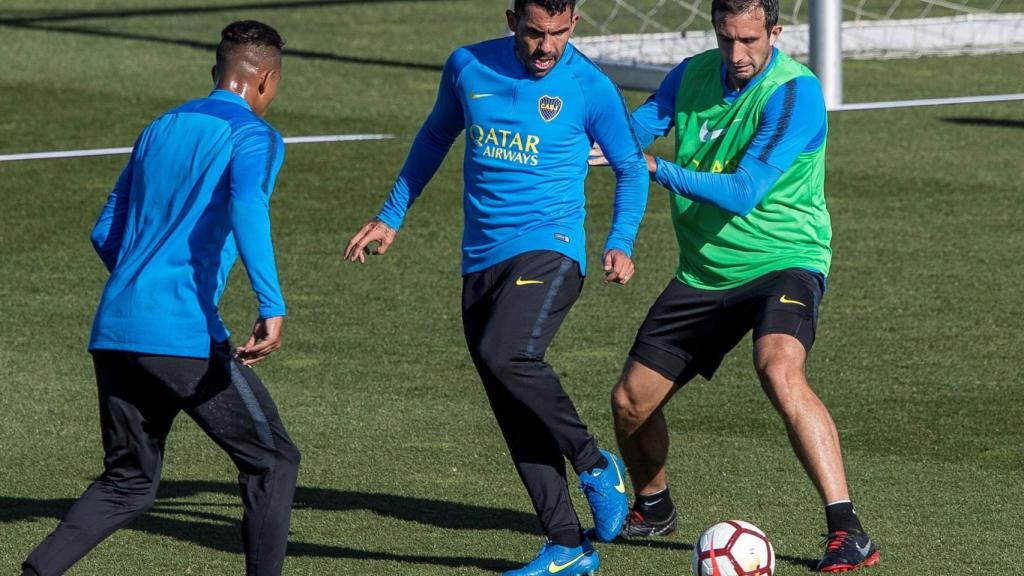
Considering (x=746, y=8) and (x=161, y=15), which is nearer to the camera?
(x=746, y=8)

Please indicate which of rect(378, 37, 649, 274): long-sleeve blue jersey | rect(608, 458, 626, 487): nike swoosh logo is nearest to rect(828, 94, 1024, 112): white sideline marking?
rect(378, 37, 649, 274): long-sleeve blue jersey

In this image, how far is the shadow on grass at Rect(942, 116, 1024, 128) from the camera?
16203mm

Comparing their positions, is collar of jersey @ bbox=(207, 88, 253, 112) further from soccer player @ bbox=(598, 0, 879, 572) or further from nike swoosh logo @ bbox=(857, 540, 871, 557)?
nike swoosh logo @ bbox=(857, 540, 871, 557)

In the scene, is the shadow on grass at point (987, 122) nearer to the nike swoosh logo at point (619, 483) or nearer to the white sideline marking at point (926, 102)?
the white sideline marking at point (926, 102)

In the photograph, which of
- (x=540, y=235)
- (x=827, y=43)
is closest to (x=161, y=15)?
(x=827, y=43)

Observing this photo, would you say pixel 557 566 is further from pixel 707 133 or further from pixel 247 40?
pixel 247 40

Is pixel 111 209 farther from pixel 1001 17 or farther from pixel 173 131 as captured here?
pixel 1001 17

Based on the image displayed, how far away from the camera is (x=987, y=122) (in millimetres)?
16359

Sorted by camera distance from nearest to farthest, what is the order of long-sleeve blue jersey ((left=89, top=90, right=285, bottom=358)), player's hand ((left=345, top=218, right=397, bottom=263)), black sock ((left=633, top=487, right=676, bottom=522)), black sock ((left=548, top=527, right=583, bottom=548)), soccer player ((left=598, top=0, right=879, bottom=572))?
long-sleeve blue jersey ((left=89, top=90, right=285, bottom=358)) < black sock ((left=548, top=527, right=583, bottom=548)) < soccer player ((left=598, top=0, right=879, bottom=572)) < player's hand ((left=345, top=218, right=397, bottom=263)) < black sock ((left=633, top=487, right=676, bottom=522))

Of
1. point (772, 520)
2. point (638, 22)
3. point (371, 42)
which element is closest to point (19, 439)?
point (772, 520)

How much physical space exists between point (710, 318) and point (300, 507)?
176 cm

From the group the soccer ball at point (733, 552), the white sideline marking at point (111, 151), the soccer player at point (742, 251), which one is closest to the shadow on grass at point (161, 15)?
the white sideline marking at point (111, 151)

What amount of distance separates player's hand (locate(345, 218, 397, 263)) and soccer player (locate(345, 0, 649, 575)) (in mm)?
51

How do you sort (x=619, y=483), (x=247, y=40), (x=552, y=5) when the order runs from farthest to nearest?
(x=619, y=483) → (x=552, y=5) → (x=247, y=40)
